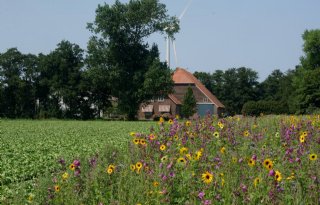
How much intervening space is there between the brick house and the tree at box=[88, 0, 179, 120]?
95.7 feet

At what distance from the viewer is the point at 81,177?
5062 millimetres

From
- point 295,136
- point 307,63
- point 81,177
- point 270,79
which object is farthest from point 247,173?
point 270,79

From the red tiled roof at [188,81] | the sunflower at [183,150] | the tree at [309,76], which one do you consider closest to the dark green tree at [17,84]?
the red tiled roof at [188,81]

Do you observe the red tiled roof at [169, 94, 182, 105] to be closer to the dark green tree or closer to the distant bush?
the distant bush

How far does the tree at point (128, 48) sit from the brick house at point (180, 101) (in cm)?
2916

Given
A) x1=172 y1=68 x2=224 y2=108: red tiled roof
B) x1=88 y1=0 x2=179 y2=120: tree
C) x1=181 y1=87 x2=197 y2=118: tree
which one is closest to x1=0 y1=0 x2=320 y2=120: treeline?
x1=88 y1=0 x2=179 y2=120: tree

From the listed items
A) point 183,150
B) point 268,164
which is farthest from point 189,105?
point 268,164

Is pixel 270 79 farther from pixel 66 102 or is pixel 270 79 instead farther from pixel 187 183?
pixel 187 183

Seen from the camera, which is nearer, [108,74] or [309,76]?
[108,74]

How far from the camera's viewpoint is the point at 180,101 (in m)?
88.3

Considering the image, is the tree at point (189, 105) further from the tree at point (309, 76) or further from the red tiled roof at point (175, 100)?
the tree at point (309, 76)

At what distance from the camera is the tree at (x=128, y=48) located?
53.6 m

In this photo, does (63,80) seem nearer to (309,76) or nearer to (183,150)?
(309,76)

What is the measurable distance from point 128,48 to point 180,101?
111 ft
